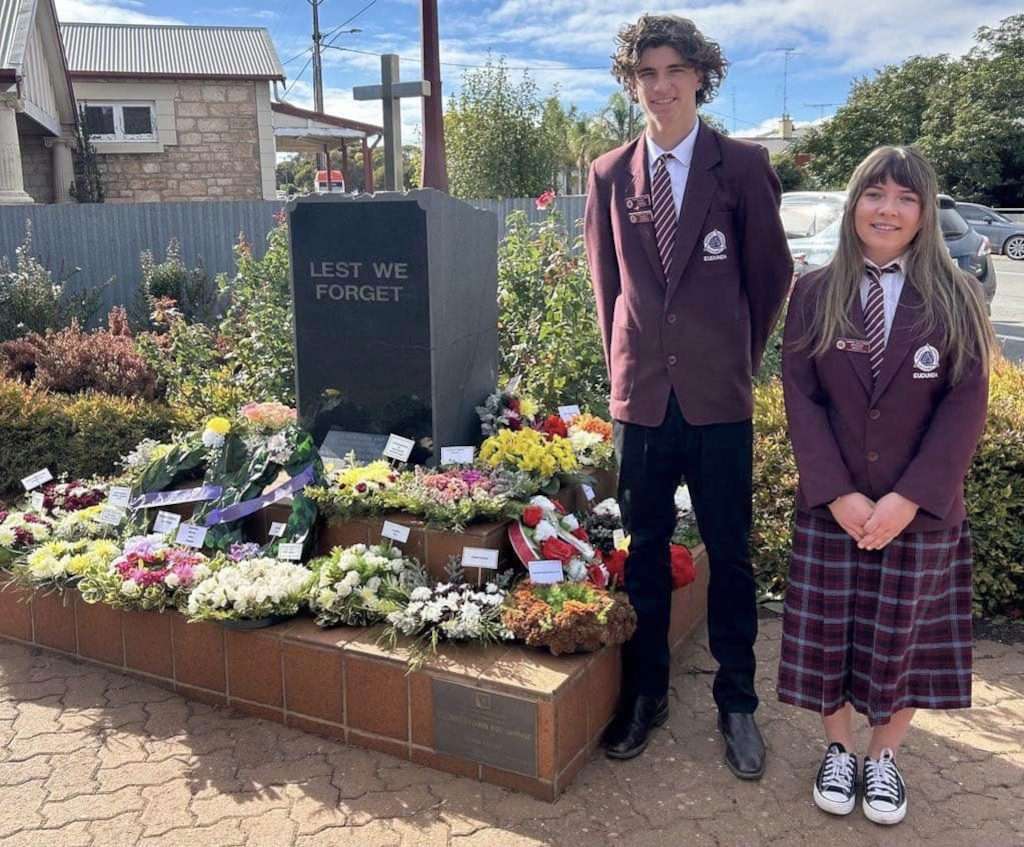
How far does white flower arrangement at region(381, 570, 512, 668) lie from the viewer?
9.41 feet

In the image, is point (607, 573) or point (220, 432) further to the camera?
point (220, 432)

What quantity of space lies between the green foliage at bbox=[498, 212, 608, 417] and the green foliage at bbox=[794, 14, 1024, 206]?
2630 centimetres

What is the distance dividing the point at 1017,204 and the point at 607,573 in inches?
1195

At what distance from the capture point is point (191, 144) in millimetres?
16906

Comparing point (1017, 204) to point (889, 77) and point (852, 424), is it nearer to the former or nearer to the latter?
point (889, 77)

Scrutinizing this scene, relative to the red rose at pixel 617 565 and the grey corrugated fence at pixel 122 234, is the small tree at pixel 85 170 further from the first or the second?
the red rose at pixel 617 565

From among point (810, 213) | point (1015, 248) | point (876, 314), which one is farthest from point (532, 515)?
point (1015, 248)

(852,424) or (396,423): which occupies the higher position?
(852,424)

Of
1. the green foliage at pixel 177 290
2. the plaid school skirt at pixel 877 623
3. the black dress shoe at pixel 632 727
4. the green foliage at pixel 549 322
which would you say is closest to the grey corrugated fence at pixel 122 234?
the green foliage at pixel 177 290

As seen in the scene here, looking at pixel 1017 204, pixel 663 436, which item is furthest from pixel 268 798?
pixel 1017 204

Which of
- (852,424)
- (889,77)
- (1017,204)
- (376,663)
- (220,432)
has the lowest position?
(376,663)

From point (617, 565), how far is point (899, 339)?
1343mm

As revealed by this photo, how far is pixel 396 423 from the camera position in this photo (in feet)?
12.9

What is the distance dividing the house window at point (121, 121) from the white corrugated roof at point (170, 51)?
0.60 m
